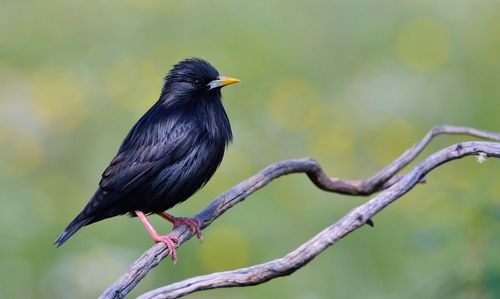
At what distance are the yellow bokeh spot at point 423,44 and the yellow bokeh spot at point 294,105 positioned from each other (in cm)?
121

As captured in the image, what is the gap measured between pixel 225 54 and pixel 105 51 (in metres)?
1.35

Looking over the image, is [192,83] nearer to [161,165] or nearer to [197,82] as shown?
[197,82]

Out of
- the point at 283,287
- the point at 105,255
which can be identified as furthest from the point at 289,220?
the point at 105,255

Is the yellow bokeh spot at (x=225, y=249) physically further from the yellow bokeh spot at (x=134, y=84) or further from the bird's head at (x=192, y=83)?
the yellow bokeh spot at (x=134, y=84)

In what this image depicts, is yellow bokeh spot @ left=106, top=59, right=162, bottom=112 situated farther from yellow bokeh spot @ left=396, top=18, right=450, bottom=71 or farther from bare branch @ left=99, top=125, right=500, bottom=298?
bare branch @ left=99, top=125, right=500, bottom=298

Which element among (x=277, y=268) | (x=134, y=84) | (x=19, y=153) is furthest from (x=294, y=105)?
(x=277, y=268)

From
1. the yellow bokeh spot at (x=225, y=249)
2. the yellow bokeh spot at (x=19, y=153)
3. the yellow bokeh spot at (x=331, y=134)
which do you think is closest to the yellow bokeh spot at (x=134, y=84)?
the yellow bokeh spot at (x=19, y=153)

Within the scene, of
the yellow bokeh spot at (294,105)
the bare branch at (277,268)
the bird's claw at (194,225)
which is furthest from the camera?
the yellow bokeh spot at (294,105)

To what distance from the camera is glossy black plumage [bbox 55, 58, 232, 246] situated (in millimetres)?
5398

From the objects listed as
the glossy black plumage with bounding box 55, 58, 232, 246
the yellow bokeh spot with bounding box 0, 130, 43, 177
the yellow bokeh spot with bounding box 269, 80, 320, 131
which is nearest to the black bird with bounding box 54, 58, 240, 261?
the glossy black plumage with bounding box 55, 58, 232, 246

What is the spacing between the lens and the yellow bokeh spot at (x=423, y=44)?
1023 cm

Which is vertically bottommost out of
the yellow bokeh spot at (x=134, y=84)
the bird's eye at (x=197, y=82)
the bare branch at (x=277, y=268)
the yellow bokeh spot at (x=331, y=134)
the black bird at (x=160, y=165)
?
the bare branch at (x=277, y=268)

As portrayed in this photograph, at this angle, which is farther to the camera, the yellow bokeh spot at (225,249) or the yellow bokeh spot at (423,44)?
the yellow bokeh spot at (423,44)

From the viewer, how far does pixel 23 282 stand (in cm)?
698
